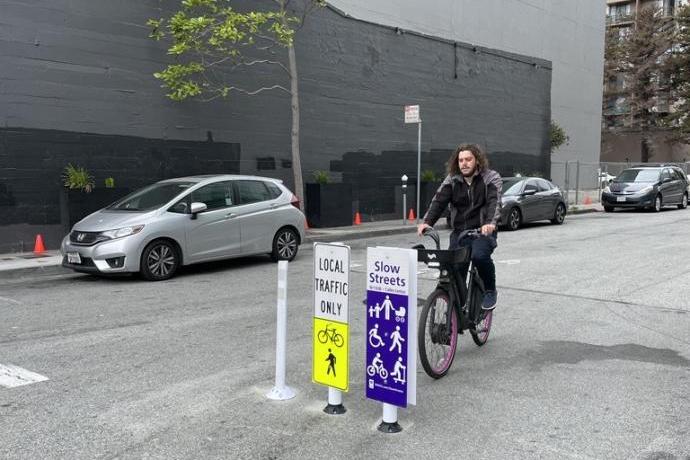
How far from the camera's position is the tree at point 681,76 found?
4588cm

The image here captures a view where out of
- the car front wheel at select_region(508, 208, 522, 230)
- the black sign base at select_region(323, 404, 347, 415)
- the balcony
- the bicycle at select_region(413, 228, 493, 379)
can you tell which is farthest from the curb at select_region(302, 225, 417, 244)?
the balcony

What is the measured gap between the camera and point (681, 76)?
1868 inches

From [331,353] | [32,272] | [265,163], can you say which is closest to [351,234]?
[265,163]

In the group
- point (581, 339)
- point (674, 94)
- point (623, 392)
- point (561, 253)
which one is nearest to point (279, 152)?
point (561, 253)

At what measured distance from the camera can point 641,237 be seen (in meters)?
14.9

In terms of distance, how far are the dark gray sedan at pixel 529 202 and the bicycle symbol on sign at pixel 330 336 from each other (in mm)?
12860

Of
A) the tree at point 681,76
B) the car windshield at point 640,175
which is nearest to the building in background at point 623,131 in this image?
the tree at point 681,76

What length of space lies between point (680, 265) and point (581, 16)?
2894cm

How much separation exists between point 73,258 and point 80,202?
3.54 metres

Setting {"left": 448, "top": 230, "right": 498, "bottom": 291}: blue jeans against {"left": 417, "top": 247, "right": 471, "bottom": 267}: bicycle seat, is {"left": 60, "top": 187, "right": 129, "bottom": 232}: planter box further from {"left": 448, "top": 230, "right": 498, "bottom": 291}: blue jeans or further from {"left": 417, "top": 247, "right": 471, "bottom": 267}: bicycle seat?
{"left": 417, "top": 247, "right": 471, "bottom": 267}: bicycle seat

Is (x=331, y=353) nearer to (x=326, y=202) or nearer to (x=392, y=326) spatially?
(x=392, y=326)

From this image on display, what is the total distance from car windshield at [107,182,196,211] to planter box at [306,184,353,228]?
6508mm

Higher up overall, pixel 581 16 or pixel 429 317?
pixel 581 16

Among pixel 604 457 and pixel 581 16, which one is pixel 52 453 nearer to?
pixel 604 457
